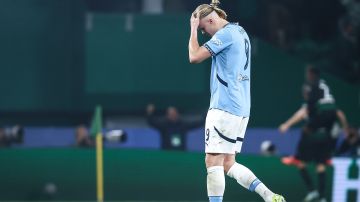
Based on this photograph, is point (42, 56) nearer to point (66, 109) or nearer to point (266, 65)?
point (66, 109)

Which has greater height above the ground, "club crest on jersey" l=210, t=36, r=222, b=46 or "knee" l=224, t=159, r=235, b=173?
"club crest on jersey" l=210, t=36, r=222, b=46

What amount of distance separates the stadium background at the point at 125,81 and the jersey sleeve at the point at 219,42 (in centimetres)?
555

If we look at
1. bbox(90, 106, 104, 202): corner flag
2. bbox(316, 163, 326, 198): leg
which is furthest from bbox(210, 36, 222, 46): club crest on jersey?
bbox(316, 163, 326, 198): leg

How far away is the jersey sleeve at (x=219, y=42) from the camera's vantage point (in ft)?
32.6

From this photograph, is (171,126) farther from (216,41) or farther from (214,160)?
(216,41)

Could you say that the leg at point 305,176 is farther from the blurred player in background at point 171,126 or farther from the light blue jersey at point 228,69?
the light blue jersey at point 228,69

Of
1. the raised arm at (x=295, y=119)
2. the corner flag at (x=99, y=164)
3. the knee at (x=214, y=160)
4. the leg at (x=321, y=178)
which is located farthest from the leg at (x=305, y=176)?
the knee at (x=214, y=160)

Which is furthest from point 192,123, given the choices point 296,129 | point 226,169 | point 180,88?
point 226,169

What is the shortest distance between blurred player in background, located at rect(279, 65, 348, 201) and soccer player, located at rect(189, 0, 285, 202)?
5.43m

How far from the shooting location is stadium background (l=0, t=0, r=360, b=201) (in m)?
15.6

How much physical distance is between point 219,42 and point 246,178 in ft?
4.18

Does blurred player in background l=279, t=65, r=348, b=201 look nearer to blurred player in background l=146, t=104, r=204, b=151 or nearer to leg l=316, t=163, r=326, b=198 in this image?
leg l=316, t=163, r=326, b=198

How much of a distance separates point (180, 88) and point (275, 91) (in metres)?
1.35

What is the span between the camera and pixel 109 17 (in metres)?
15.7
